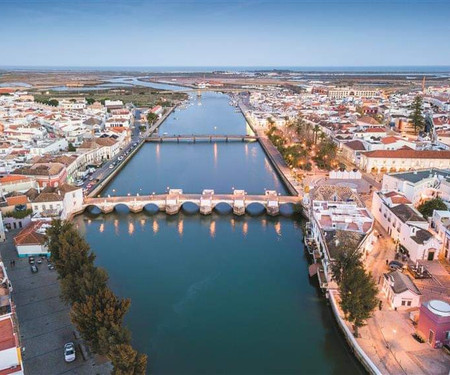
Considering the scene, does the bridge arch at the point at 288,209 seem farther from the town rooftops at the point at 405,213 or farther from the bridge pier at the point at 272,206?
the town rooftops at the point at 405,213

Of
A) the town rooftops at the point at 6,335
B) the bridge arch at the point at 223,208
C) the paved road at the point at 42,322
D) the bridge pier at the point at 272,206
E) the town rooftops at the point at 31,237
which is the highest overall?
the town rooftops at the point at 6,335

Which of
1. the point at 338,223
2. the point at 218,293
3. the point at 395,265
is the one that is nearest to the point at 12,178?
the point at 218,293

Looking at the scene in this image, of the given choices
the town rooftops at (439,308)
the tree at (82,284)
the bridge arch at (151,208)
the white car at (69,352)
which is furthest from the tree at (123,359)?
the bridge arch at (151,208)

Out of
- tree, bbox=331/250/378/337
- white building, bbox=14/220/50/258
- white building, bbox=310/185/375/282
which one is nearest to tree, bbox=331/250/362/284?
tree, bbox=331/250/378/337

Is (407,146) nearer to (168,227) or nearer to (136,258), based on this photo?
(168,227)

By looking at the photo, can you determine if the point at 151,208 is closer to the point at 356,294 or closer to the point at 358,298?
the point at 356,294
